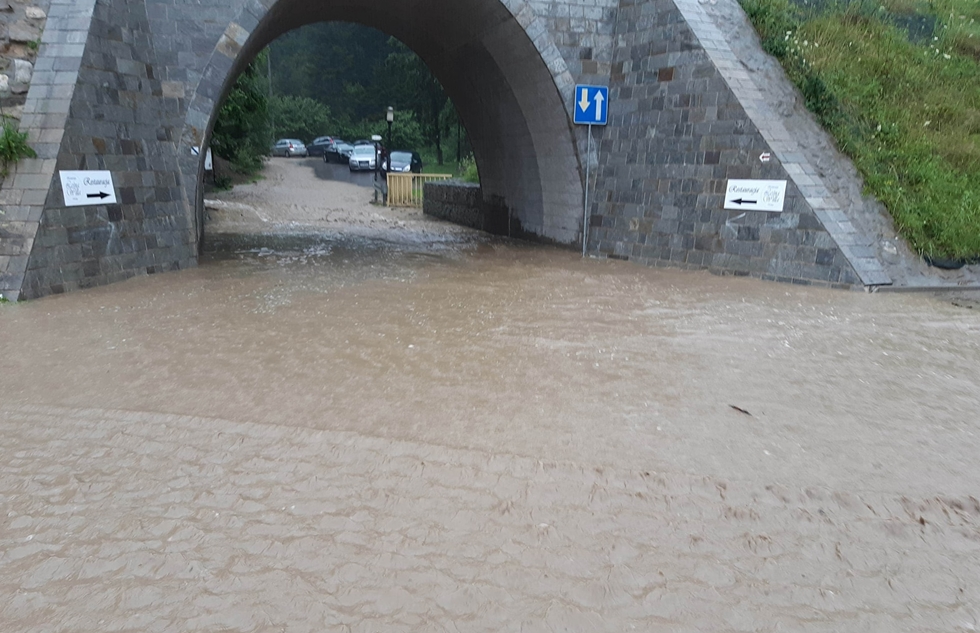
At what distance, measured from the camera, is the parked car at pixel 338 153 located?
3584 centimetres

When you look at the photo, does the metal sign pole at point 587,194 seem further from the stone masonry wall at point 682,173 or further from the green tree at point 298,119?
the green tree at point 298,119

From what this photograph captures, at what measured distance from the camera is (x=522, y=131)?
12.5 meters

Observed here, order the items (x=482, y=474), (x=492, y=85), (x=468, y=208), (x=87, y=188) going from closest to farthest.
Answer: (x=482, y=474) → (x=87, y=188) → (x=492, y=85) → (x=468, y=208)

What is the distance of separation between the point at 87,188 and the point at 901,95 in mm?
12067

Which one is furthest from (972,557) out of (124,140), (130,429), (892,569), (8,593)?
(124,140)

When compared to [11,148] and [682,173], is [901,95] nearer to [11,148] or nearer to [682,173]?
[682,173]

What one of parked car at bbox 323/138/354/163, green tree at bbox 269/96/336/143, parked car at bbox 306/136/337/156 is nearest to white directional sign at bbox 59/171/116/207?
parked car at bbox 323/138/354/163

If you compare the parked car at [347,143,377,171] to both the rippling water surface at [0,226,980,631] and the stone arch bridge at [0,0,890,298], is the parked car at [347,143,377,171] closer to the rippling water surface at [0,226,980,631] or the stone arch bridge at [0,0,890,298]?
the stone arch bridge at [0,0,890,298]

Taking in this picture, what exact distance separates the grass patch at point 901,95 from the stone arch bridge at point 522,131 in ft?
3.25

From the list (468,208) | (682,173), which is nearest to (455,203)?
(468,208)

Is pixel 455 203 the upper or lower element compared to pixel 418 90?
lower

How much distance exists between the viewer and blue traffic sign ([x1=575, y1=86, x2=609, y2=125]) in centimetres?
1098

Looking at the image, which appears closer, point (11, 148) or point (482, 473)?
point (482, 473)

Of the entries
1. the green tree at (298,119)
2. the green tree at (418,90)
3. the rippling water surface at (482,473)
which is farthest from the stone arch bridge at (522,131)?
the green tree at (298,119)
